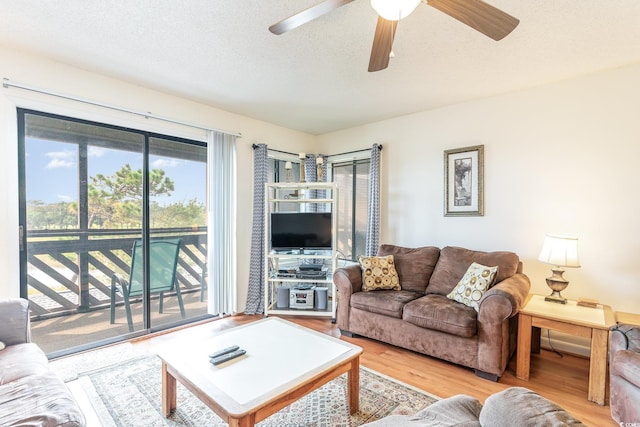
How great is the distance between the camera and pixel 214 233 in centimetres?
363

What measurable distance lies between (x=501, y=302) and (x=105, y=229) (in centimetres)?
359

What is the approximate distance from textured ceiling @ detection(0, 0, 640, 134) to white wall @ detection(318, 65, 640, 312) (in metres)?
0.24

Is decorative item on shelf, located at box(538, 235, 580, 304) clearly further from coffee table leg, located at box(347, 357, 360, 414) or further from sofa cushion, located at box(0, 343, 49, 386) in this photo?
sofa cushion, located at box(0, 343, 49, 386)

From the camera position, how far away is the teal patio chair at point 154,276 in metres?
3.11

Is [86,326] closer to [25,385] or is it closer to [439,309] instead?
[25,385]

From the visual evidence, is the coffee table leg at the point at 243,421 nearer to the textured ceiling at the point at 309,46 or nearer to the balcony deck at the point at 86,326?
the textured ceiling at the point at 309,46

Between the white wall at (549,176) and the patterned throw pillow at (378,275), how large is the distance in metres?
0.73

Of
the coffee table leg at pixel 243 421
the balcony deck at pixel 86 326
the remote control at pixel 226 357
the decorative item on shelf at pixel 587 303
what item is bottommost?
the balcony deck at pixel 86 326

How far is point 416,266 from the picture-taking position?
3.40 metres

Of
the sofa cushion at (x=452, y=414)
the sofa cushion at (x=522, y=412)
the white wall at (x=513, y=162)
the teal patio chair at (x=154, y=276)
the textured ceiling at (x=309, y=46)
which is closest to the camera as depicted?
the sofa cushion at (x=522, y=412)

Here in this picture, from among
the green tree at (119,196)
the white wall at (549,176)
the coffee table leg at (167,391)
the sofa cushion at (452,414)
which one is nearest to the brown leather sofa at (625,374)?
the white wall at (549,176)

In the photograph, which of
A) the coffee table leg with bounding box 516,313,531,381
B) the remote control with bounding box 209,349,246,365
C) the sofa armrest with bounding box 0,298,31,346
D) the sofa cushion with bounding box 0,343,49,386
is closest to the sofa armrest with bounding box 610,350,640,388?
the coffee table leg with bounding box 516,313,531,381

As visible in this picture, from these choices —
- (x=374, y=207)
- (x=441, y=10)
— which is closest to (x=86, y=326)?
(x=374, y=207)

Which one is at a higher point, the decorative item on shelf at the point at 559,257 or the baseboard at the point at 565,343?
the decorative item on shelf at the point at 559,257
